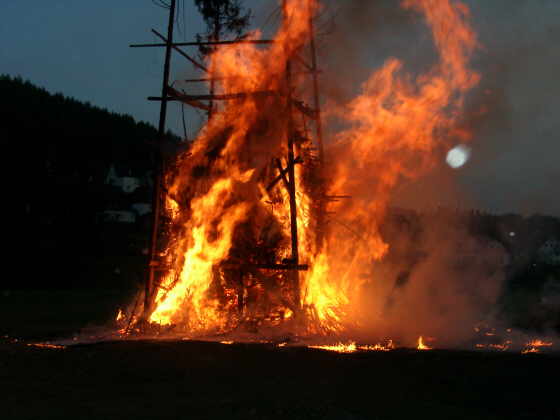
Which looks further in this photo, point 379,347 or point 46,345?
point 379,347

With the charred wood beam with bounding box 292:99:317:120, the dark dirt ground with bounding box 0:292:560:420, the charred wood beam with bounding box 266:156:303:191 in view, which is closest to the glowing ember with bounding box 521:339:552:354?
the dark dirt ground with bounding box 0:292:560:420

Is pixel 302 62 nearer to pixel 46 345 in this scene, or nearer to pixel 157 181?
pixel 157 181

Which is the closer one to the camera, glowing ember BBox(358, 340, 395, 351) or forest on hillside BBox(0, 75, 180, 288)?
glowing ember BBox(358, 340, 395, 351)

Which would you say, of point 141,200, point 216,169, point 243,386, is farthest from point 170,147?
point 141,200

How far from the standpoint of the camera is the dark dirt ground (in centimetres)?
856

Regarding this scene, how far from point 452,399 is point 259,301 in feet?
25.2

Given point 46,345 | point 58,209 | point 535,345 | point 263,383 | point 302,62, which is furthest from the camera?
point 58,209

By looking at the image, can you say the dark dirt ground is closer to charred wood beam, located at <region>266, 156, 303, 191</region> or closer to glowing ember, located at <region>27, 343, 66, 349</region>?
glowing ember, located at <region>27, 343, 66, 349</region>

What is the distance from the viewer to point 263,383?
33.6 ft

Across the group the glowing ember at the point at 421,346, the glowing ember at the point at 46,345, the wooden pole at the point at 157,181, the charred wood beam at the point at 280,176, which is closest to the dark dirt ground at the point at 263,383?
the glowing ember at the point at 46,345

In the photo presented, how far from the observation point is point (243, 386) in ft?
33.0

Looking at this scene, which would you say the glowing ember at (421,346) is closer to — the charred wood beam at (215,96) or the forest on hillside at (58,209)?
the charred wood beam at (215,96)

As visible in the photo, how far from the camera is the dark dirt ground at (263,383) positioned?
8.56 meters

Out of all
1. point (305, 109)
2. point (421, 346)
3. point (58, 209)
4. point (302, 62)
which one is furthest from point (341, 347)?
point (58, 209)
